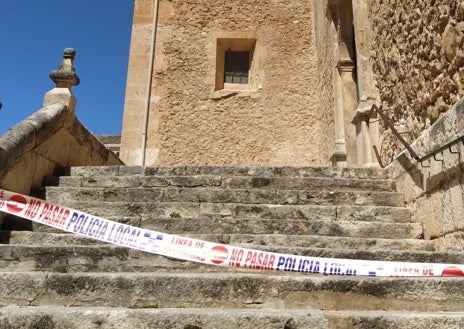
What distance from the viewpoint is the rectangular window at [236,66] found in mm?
10188

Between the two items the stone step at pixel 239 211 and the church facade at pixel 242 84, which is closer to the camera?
the stone step at pixel 239 211

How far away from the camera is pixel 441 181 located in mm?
3346

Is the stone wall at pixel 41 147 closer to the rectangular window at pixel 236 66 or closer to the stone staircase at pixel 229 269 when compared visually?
the stone staircase at pixel 229 269

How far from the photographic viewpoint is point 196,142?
30.6 feet

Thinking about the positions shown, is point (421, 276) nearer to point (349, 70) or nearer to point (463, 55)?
point (463, 55)

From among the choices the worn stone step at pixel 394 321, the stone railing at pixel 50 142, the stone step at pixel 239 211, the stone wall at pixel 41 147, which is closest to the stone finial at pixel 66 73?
the stone railing at pixel 50 142

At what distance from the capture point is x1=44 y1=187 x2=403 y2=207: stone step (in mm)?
3998

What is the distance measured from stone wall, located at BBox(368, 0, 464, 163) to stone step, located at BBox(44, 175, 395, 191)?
72cm

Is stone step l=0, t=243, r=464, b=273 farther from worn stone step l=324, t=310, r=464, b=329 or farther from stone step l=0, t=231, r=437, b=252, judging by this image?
worn stone step l=324, t=310, r=464, b=329

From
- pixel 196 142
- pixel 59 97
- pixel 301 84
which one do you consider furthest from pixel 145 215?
pixel 301 84

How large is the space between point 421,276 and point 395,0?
3346mm

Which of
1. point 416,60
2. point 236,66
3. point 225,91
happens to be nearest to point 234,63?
point 236,66

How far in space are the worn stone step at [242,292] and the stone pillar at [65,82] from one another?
10.2ft

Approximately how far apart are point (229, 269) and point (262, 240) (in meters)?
0.53
